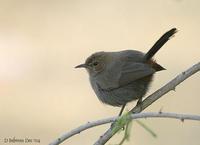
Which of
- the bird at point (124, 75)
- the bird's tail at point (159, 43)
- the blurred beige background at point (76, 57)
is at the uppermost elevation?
the bird's tail at point (159, 43)

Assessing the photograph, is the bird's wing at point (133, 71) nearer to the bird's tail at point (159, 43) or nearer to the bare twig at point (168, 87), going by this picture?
the bird's tail at point (159, 43)

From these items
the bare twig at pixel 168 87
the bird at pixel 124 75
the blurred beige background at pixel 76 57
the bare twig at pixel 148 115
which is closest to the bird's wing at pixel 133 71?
the bird at pixel 124 75

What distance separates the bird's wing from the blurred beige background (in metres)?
1.79

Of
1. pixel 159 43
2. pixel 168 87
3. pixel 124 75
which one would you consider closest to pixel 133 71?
pixel 124 75

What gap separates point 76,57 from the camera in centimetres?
946

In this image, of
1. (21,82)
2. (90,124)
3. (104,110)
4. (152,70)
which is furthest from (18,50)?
(90,124)

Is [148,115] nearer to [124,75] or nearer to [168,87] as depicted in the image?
[168,87]

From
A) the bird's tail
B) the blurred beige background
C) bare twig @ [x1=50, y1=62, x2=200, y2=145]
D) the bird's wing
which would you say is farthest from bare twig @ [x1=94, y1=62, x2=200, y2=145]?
the blurred beige background

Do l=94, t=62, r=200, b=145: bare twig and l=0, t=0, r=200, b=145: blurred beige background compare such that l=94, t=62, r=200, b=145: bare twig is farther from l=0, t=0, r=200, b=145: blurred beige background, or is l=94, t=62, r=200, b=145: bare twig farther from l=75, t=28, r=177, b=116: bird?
l=0, t=0, r=200, b=145: blurred beige background

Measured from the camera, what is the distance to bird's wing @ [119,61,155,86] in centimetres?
460

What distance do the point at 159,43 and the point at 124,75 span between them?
46cm

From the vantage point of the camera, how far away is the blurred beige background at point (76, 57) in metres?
7.54

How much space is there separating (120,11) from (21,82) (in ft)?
8.03

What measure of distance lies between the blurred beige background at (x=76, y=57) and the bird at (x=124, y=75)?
1551 millimetres
